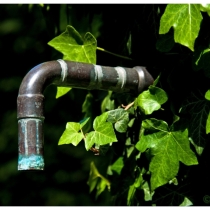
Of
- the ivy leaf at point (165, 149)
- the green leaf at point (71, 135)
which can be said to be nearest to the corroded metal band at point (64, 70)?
the green leaf at point (71, 135)

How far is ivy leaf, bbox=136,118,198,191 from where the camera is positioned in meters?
1.68

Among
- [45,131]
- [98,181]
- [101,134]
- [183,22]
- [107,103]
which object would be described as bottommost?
[45,131]

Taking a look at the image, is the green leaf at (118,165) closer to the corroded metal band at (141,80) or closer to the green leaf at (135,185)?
the green leaf at (135,185)

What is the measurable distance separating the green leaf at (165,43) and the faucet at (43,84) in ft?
0.30

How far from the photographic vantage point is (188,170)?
184cm

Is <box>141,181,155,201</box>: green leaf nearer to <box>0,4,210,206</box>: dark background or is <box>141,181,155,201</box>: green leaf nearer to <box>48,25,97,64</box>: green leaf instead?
<box>48,25,97,64</box>: green leaf

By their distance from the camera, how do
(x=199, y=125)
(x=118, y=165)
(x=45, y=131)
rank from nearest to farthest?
(x=199, y=125)
(x=118, y=165)
(x=45, y=131)

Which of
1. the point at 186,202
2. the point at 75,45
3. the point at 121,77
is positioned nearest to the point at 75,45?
the point at 75,45

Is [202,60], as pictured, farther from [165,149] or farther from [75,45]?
[75,45]

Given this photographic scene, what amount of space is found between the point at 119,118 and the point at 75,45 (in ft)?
0.83

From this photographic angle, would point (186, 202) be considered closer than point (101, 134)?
No

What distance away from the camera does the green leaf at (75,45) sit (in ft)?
6.07

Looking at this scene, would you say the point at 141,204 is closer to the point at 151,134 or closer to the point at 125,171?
the point at 125,171

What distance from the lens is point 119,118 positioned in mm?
1778
